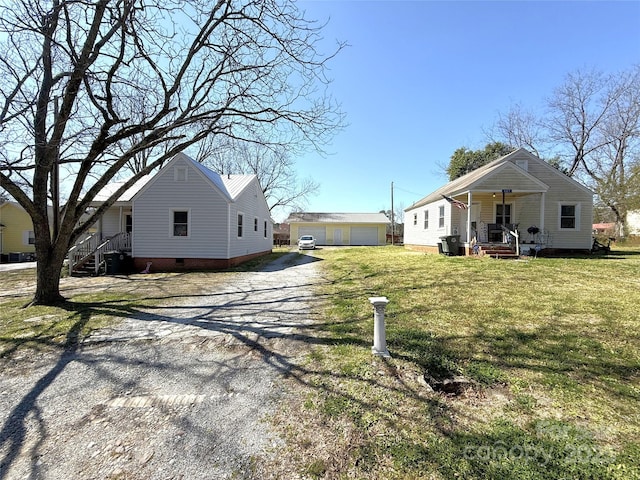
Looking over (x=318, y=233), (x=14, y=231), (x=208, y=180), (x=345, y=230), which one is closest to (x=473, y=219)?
(x=208, y=180)

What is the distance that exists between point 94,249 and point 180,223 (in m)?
3.73

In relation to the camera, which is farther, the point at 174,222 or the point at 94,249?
the point at 174,222

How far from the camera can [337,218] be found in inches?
1387

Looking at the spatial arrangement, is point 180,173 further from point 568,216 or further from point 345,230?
point 345,230

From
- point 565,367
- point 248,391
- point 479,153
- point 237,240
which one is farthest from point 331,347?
point 479,153

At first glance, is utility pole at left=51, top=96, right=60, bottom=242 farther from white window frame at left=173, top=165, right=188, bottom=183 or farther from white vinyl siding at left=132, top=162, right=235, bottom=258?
white window frame at left=173, top=165, right=188, bottom=183

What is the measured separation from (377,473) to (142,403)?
86.6 inches

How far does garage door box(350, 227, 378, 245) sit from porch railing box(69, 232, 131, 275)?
945 inches

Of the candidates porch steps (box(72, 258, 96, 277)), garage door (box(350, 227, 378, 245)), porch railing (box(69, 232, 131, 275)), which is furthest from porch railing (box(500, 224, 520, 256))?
garage door (box(350, 227, 378, 245))

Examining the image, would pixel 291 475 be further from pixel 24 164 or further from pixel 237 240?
pixel 237 240

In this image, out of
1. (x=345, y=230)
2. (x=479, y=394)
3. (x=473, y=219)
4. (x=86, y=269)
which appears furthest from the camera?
(x=345, y=230)

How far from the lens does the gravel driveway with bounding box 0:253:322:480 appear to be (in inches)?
81.2

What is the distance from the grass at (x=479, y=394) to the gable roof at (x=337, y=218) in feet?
93.7

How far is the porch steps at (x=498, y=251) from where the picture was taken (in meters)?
11.8
